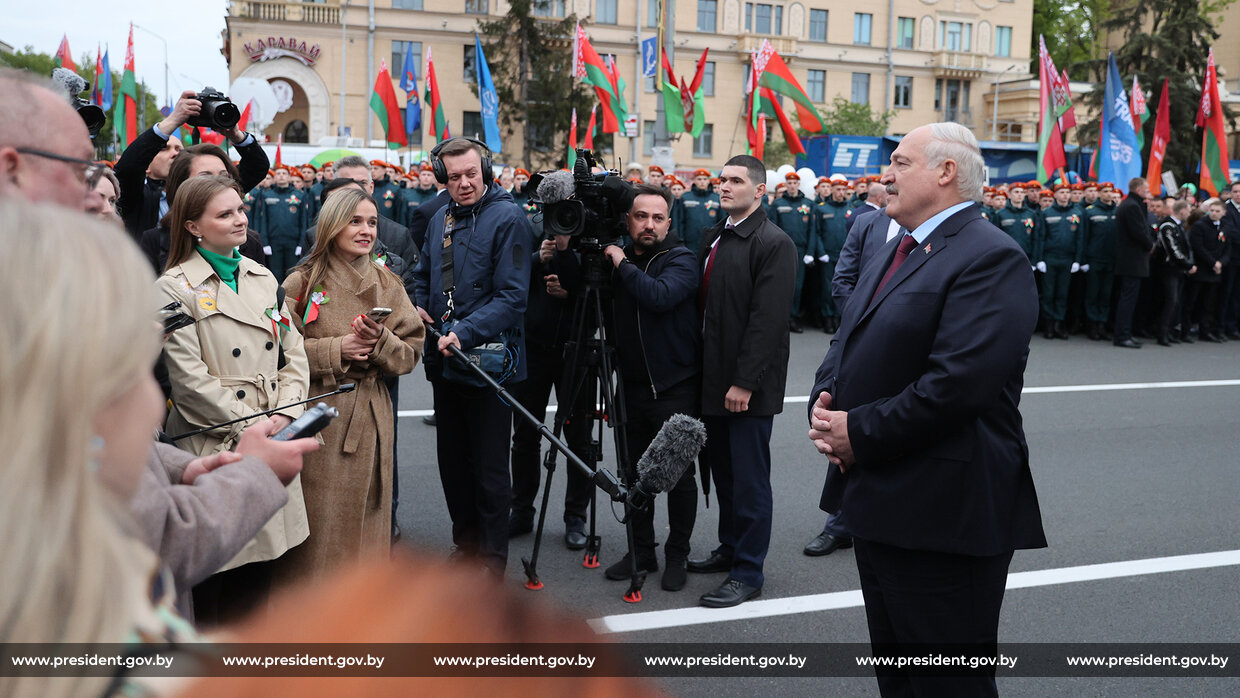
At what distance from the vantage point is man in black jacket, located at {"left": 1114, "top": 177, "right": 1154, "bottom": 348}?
14.3 metres

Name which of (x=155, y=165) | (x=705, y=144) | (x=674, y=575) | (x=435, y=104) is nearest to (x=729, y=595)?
(x=674, y=575)

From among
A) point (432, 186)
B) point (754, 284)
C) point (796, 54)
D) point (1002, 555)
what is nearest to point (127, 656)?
point (1002, 555)

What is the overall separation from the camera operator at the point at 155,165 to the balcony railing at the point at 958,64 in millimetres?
59613

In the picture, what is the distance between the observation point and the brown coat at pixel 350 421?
4289mm

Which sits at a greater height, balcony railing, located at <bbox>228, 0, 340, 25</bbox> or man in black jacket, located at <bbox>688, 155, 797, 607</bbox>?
balcony railing, located at <bbox>228, 0, 340, 25</bbox>

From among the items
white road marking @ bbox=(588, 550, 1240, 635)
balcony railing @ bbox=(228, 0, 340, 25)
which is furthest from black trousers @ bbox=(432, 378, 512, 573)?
balcony railing @ bbox=(228, 0, 340, 25)

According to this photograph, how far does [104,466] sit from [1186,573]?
18.2 feet

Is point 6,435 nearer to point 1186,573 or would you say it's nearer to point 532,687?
point 532,687

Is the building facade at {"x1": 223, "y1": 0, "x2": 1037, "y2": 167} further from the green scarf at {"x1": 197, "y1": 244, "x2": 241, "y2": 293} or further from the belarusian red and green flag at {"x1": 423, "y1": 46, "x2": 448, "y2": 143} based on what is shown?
the green scarf at {"x1": 197, "y1": 244, "x2": 241, "y2": 293}

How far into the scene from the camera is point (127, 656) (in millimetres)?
943

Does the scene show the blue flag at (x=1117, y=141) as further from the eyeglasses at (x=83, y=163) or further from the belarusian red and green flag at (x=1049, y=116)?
the eyeglasses at (x=83, y=163)

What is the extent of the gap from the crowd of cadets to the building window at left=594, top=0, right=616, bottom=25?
128 feet

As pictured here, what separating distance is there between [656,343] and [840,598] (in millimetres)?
1592

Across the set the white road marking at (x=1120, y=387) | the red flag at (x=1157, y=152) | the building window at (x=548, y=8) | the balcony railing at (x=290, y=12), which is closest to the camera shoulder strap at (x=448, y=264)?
the white road marking at (x=1120, y=387)
